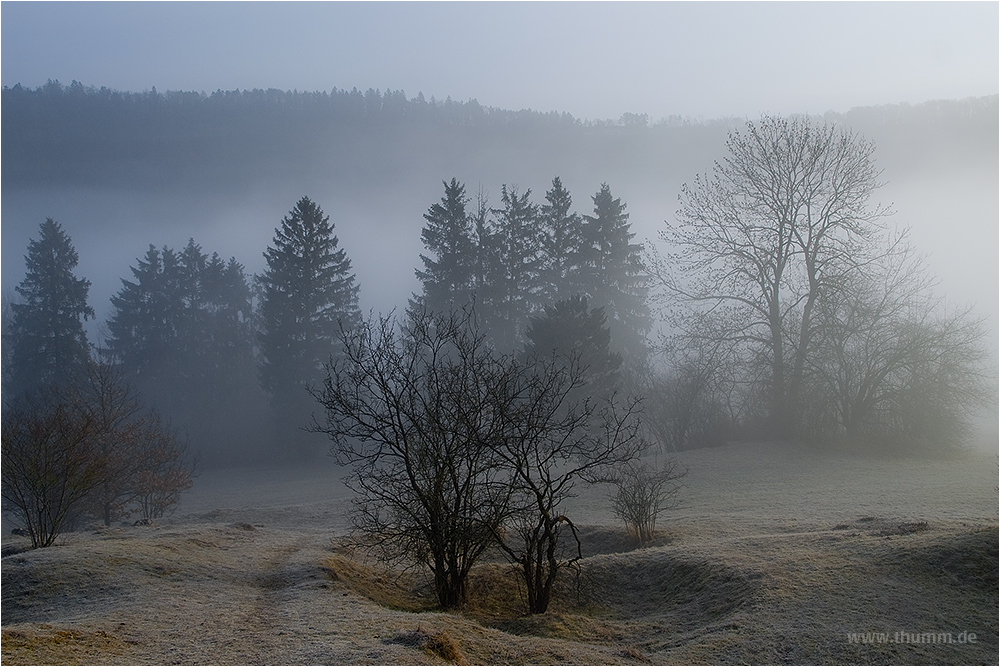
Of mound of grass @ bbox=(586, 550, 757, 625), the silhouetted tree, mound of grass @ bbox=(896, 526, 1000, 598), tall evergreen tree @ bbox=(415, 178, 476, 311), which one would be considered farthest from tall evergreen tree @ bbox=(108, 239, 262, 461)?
mound of grass @ bbox=(896, 526, 1000, 598)

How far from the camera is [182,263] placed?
61438 mm

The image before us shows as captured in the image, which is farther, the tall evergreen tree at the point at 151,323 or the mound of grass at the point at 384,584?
the tall evergreen tree at the point at 151,323

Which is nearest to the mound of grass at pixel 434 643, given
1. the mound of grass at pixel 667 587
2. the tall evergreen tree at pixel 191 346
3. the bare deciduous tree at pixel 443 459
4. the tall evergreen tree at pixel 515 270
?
the bare deciduous tree at pixel 443 459

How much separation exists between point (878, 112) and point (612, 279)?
202 feet

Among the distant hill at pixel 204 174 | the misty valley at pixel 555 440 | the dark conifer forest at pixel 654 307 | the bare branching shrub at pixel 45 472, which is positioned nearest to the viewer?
the misty valley at pixel 555 440

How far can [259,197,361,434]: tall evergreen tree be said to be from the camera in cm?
4847

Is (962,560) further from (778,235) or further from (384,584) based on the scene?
(778,235)

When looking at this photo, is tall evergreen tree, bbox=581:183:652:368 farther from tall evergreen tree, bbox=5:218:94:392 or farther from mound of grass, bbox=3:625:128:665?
mound of grass, bbox=3:625:128:665

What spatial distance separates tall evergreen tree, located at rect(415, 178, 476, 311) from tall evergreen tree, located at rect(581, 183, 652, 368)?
8.16m

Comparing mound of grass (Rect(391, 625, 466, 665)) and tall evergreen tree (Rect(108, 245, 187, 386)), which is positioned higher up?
tall evergreen tree (Rect(108, 245, 187, 386))

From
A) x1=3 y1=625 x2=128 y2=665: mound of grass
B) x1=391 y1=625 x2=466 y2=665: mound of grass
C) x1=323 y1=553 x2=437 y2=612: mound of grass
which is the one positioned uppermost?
x1=3 y1=625 x2=128 y2=665: mound of grass

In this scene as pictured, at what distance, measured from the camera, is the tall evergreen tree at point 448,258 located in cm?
4938

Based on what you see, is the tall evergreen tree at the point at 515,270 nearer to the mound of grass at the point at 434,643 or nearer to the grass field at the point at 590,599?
the grass field at the point at 590,599

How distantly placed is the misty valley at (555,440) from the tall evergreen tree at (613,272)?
0.21m
